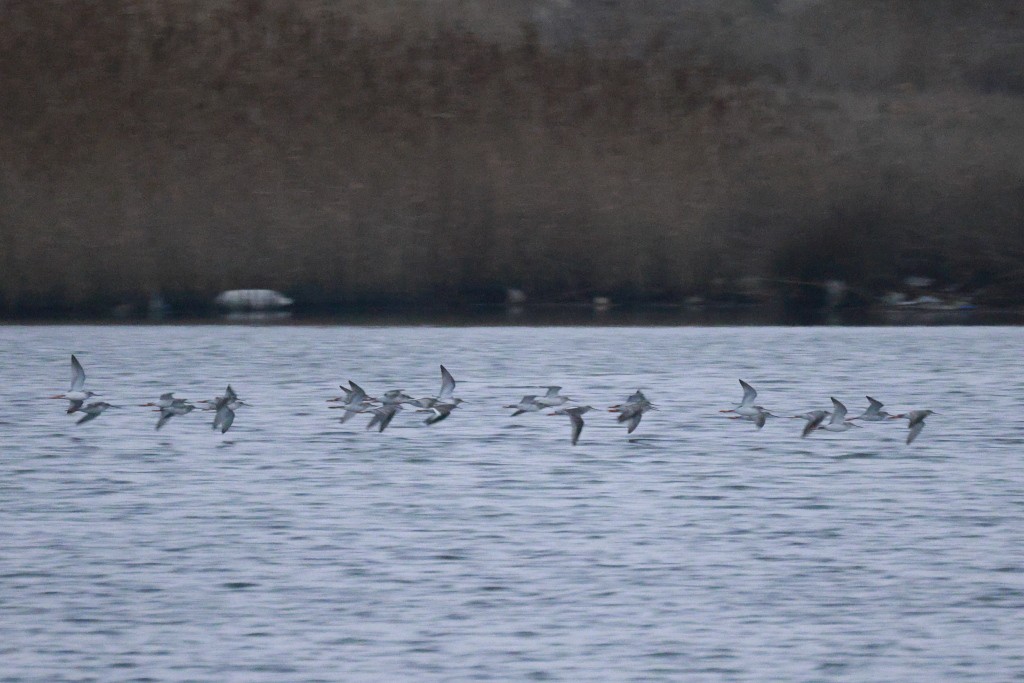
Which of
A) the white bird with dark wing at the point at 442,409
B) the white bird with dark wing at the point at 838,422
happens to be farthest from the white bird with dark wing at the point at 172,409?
the white bird with dark wing at the point at 838,422

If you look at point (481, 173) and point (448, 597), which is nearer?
point (448, 597)

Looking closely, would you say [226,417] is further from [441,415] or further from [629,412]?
[629,412]

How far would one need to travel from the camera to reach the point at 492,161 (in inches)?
1612

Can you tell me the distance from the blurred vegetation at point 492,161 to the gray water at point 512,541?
50.2 ft

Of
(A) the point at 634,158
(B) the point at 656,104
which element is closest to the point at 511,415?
(A) the point at 634,158

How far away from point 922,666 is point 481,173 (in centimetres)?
3232

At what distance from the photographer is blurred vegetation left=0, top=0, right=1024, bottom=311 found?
34.8 metres

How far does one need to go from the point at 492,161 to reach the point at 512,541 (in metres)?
30.6

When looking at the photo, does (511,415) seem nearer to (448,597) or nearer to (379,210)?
(448,597)

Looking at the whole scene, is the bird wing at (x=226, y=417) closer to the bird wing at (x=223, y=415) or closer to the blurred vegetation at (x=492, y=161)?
the bird wing at (x=223, y=415)

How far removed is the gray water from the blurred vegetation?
15.3 metres

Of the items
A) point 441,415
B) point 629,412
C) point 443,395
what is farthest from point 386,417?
point 629,412

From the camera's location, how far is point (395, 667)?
27.2 ft

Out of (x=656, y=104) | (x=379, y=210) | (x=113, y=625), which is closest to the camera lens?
(x=113, y=625)
